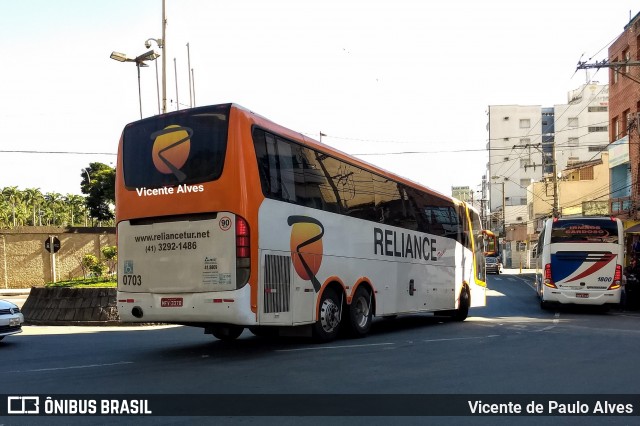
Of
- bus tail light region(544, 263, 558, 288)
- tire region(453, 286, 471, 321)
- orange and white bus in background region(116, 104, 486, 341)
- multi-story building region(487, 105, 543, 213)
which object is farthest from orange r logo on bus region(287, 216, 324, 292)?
multi-story building region(487, 105, 543, 213)

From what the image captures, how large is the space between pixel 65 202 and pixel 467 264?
105839 mm

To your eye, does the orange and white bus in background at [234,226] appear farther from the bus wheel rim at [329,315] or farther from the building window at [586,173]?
the building window at [586,173]

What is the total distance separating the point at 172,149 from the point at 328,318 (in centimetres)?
417

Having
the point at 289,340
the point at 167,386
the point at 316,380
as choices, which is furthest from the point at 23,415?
the point at 289,340

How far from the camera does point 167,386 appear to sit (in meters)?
7.22

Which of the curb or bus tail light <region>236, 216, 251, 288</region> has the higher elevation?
bus tail light <region>236, 216, 251, 288</region>

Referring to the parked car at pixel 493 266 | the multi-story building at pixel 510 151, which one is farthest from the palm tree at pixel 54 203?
the parked car at pixel 493 266

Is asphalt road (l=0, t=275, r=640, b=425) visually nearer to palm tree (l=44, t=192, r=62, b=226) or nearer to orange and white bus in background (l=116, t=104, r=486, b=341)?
orange and white bus in background (l=116, t=104, r=486, b=341)

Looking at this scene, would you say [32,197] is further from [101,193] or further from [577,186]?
[577,186]

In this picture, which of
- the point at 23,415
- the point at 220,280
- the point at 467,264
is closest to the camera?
the point at 23,415

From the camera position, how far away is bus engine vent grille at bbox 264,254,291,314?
9.35 m

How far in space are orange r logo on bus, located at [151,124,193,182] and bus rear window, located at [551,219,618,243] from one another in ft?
51.9

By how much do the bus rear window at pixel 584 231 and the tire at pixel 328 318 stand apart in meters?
12.6

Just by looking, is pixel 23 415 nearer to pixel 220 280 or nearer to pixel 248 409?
pixel 248 409
